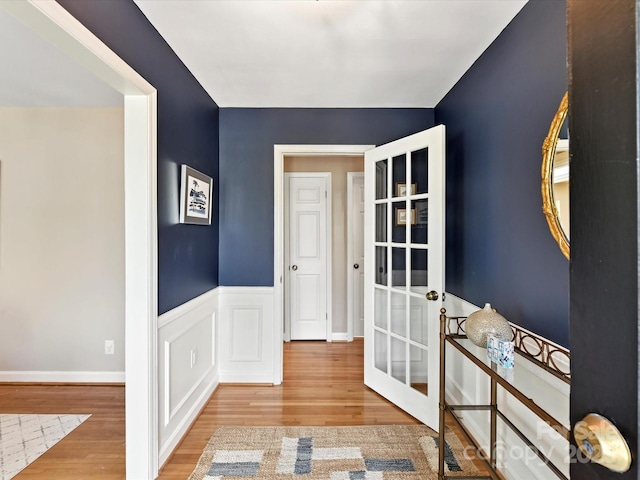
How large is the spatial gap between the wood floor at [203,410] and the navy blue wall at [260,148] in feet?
3.13

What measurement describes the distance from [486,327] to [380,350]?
1.38 metres

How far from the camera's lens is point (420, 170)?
7.49ft

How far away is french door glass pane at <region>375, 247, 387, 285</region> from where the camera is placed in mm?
2555

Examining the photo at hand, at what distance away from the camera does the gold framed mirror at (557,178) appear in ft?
3.95

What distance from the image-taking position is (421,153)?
7.52ft

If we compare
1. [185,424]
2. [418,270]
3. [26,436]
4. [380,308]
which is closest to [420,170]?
[418,270]

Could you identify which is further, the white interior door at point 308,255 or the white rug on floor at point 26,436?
the white interior door at point 308,255

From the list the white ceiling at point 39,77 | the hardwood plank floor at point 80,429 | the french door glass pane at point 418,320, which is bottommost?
the hardwood plank floor at point 80,429

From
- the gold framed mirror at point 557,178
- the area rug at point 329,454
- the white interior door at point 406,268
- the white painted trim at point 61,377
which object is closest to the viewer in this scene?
the gold framed mirror at point 557,178

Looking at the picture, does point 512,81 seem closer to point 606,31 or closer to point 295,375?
point 606,31

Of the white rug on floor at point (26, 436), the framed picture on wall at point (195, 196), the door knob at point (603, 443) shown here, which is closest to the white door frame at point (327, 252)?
the framed picture on wall at point (195, 196)

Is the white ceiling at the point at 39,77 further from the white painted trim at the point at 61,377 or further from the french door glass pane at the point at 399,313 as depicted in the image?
the french door glass pane at the point at 399,313

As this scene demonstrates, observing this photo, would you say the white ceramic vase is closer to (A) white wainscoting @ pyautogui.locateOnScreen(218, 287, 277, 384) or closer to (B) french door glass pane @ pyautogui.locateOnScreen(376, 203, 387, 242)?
(B) french door glass pane @ pyautogui.locateOnScreen(376, 203, 387, 242)

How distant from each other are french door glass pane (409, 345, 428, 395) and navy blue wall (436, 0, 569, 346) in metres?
0.53
